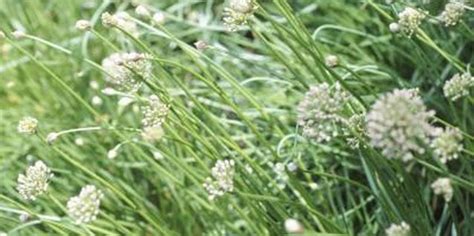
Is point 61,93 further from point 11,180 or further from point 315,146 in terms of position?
point 315,146

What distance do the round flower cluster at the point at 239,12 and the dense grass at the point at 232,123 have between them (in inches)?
1.2

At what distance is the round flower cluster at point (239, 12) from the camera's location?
3.24 ft

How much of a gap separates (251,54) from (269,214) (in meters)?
0.63

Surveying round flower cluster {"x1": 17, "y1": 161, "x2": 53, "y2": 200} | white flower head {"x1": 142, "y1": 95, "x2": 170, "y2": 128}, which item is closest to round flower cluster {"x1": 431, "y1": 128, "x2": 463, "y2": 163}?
white flower head {"x1": 142, "y1": 95, "x2": 170, "y2": 128}

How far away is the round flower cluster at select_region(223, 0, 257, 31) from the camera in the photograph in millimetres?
987

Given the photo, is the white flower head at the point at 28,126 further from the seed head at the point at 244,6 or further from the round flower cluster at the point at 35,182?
the seed head at the point at 244,6

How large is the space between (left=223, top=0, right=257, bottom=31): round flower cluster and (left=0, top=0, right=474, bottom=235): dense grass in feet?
0.10

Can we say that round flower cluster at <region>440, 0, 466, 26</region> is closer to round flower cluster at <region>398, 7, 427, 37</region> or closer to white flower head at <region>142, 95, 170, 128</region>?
round flower cluster at <region>398, 7, 427, 37</region>

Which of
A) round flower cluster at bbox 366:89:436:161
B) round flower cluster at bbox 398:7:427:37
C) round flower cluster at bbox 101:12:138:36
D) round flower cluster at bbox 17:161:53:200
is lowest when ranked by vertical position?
round flower cluster at bbox 398:7:427:37

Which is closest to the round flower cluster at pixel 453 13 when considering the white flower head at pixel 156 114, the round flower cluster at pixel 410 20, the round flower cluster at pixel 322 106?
the round flower cluster at pixel 410 20

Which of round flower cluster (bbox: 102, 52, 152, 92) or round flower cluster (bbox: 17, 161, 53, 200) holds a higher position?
round flower cluster (bbox: 102, 52, 152, 92)

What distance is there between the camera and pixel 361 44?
1544mm

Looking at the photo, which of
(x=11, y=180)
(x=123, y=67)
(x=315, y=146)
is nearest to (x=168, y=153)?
(x=123, y=67)

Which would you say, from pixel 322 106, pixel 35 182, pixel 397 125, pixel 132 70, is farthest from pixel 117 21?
pixel 397 125
